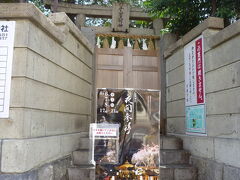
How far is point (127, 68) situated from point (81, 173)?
3.32 m

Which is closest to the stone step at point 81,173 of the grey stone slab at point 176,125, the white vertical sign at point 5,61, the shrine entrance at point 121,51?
the white vertical sign at point 5,61

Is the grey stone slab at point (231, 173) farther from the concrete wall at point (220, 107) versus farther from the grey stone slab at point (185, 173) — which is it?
the grey stone slab at point (185, 173)

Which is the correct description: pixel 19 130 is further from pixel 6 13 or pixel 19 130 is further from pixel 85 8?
pixel 85 8

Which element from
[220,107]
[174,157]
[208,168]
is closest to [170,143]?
[174,157]

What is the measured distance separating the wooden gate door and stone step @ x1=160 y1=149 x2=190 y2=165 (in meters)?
2.25

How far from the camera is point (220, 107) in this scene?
4395mm

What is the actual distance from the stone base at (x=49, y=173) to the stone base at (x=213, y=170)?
254 centimetres

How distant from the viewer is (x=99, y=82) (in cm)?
701

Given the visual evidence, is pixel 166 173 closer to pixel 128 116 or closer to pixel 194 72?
pixel 128 116

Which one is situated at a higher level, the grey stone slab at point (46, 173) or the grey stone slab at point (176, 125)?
the grey stone slab at point (176, 125)

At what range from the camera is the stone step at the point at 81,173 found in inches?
185

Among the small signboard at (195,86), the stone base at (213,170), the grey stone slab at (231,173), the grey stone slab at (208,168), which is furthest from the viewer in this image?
the small signboard at (195,86)

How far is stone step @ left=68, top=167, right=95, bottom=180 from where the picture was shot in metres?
4.71

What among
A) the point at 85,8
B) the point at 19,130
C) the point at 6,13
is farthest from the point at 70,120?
the point at 85,8
